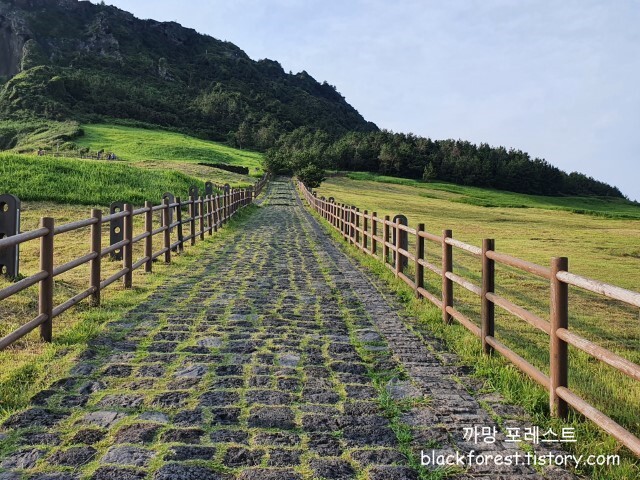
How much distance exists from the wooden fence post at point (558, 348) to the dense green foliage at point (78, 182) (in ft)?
67.7

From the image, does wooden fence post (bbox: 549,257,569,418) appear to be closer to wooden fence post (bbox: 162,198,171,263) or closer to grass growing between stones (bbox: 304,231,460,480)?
grass growing between stones (bbox: 304,231,460,480)

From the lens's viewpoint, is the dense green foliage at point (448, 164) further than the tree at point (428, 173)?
Yes

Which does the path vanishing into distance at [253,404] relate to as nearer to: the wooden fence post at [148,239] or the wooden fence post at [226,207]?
the wooden fence post at [148,239]

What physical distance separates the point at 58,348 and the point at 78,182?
2080 centimetres

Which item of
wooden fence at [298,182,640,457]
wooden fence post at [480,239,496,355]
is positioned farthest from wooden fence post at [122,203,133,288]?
wooden fence post at [480,239,496,355]

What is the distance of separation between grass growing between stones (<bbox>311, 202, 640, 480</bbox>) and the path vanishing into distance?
162 mm

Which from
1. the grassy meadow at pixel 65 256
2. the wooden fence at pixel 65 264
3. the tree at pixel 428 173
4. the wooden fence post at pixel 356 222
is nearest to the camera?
the grassy meadow at pixel 65 256

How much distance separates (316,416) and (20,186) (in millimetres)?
22269

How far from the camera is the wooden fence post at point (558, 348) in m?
3.96

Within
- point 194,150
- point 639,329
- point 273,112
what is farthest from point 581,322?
point 273,112

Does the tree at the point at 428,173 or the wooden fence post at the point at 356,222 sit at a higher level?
the tree at the point at 428,173

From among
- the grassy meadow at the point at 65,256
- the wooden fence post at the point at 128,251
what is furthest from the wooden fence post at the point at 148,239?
the wooden fence post at the point at 128,251

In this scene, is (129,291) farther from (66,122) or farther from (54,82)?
(54,82)

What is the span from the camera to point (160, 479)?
10.0ft
